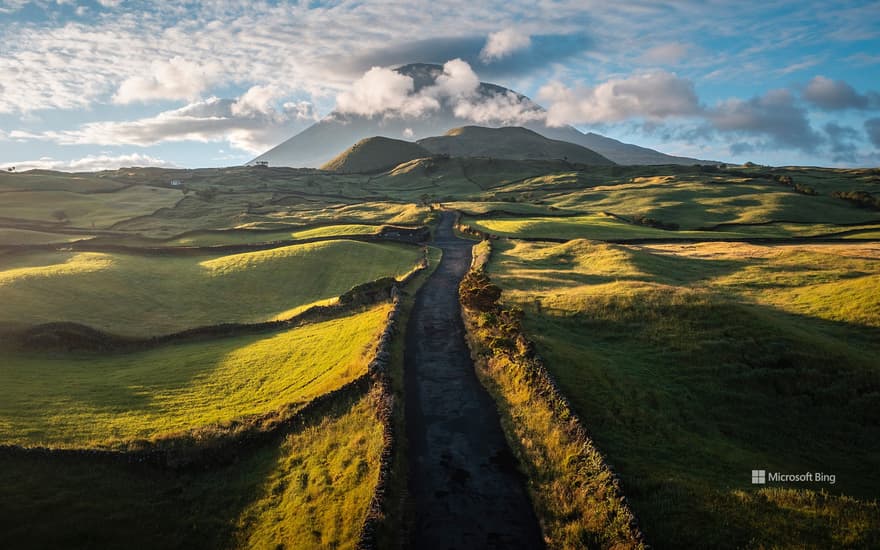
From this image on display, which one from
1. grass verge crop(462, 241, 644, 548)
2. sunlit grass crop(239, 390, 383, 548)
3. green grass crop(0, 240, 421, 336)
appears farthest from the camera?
green grass crop(0, 240, 421, 336)

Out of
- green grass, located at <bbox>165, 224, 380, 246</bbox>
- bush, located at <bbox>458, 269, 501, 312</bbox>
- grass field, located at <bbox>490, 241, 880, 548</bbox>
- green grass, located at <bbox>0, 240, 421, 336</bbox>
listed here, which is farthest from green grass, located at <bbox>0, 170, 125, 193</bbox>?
grass field, located at <bbox>490, 241, 880, 548</bbox>

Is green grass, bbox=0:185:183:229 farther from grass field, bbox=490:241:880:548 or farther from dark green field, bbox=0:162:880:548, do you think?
grass field, bbox=490:241:880:548

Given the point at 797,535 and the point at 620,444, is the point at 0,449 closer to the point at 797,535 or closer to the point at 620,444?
the point at 620,444

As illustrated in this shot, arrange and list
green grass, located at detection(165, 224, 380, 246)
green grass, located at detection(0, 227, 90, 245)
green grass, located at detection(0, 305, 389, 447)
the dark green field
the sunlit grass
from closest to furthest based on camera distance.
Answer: the sunlit grass < the dark green field < green grass, located at detection(0, 305, 389, 447) < green grass, located at detection(0, 227, 90, 245) < green grass, located at detection(165, 224, 380, 246)

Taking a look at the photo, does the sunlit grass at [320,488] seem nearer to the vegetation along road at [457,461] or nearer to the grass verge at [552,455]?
the vegetation along road at [457,461]

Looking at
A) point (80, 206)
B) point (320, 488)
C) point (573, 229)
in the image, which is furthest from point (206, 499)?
point (80, 206)

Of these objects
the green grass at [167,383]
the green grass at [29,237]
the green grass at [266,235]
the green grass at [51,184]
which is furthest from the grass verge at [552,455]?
Answer: the green grass at [51,184]
